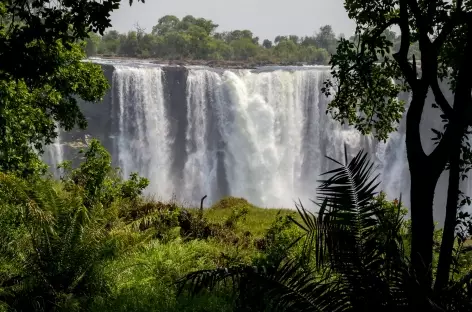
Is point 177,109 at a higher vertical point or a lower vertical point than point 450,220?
lower

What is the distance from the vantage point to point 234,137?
129 ft

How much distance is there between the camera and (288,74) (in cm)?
3888

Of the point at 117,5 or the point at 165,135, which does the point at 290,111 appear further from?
the point at 117,5

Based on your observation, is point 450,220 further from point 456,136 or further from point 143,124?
point 143,124

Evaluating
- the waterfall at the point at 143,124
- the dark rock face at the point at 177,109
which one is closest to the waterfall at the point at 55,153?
the waterfall at the point at 143,124

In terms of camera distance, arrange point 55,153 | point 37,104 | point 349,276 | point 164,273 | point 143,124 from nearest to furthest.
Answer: point 349,276
point 164,273
point 37,104
point 55,153
point 143,124

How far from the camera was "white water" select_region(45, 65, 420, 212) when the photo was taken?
125 ft

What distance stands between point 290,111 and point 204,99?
6247 millimetres

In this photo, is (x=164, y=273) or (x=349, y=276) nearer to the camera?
(x=349, y=276)

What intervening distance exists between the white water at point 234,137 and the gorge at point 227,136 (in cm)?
7

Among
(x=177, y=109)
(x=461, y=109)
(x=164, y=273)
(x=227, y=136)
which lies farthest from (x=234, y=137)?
(x=461, y=109)

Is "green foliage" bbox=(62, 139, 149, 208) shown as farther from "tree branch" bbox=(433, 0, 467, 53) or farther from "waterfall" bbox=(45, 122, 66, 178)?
"waterfall" bbox=(45, 122, 66, 178)

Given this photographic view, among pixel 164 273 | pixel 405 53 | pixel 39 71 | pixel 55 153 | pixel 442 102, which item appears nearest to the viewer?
pixel 39 71

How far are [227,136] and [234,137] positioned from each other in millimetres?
504
